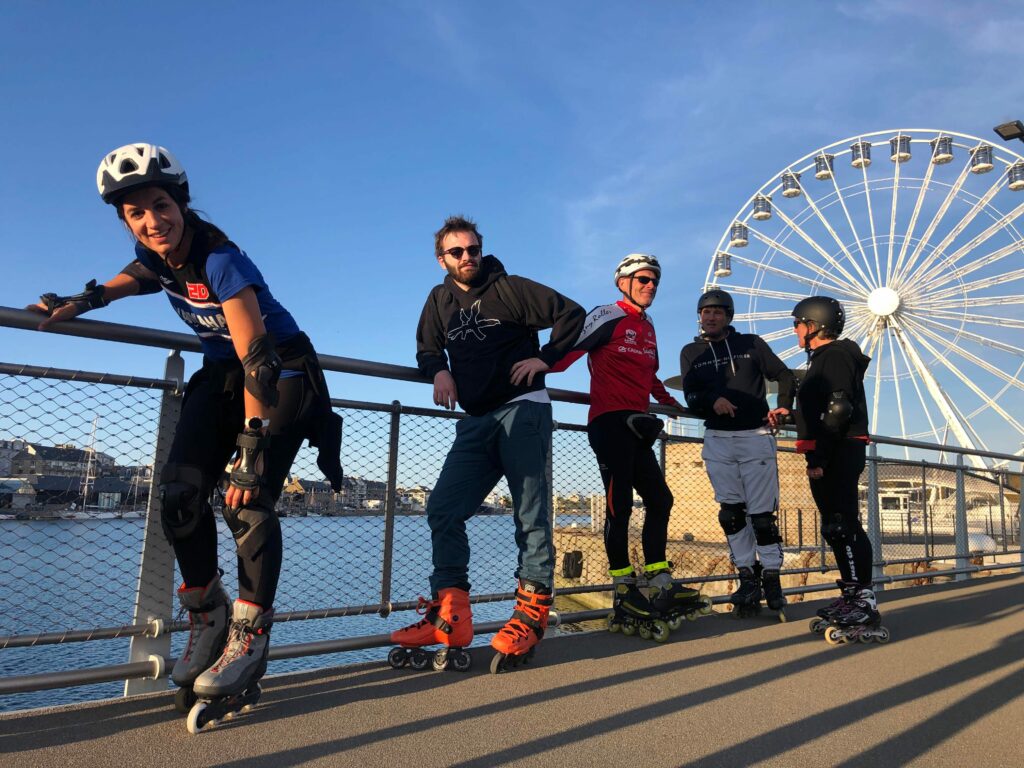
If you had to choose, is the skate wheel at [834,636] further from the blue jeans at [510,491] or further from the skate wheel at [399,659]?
the skate wheel at [399,659]

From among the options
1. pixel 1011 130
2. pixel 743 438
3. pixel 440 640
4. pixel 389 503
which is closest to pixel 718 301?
pixel 743 438

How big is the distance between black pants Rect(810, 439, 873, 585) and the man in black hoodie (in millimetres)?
1654

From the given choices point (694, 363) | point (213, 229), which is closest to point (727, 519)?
point (694, 363)

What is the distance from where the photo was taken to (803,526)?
28.7 feet

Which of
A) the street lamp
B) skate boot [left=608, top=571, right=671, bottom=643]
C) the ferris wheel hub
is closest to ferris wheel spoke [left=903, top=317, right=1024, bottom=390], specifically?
the ferris wheel hub

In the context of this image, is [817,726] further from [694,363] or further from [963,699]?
[694,363]

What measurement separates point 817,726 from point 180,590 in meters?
1.88

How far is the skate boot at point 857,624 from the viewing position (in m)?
3.46

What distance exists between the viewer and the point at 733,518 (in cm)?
425

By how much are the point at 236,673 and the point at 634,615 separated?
1.95m

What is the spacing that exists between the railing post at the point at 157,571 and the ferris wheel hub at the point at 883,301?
28.9 meters

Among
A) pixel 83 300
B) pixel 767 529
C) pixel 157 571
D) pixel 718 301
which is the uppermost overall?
pixel 718 301

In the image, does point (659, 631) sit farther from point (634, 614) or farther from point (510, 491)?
point (510, 491)

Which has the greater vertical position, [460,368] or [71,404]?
[460,368]
